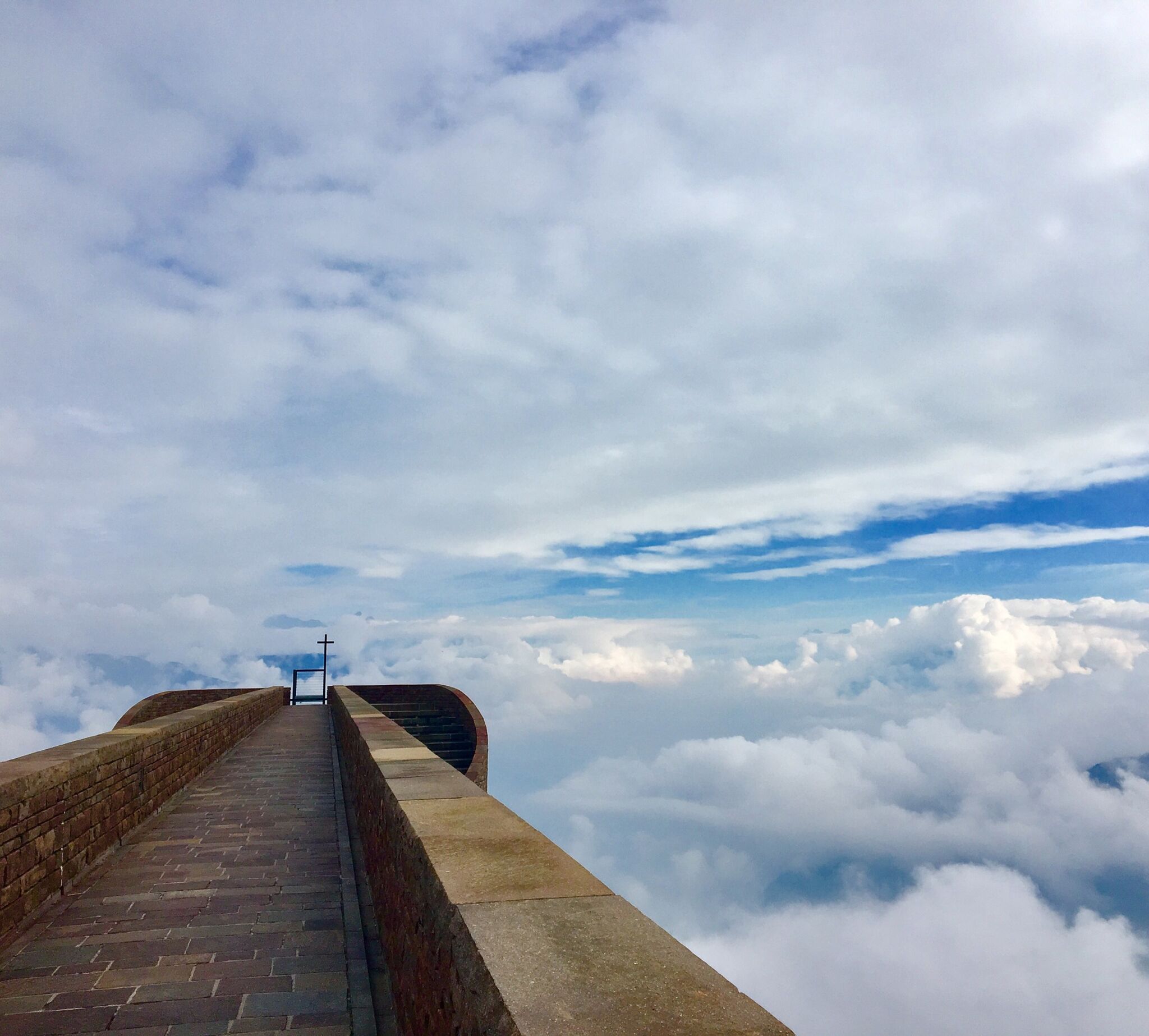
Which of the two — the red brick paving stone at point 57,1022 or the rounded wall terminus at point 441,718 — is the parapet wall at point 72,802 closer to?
the red brick paving stone at point 57,1022

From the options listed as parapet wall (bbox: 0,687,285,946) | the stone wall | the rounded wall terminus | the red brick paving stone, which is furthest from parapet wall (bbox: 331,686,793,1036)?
the stone wall

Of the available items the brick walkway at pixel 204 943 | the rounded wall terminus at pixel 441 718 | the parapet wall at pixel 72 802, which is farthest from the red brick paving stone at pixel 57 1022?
the rounded wall terminus at pixel 441 718

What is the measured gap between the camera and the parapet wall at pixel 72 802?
14.6ft

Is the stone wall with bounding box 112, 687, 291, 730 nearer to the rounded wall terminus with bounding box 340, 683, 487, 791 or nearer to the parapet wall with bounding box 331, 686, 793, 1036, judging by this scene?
the rounded wall terminus with bounding box 340, 683, 487, 791

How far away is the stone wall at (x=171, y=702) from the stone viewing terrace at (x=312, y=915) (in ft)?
54.1

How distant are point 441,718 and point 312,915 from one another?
60.2 feet

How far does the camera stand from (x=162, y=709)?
2352cm

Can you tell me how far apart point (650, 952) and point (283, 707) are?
87.6ft

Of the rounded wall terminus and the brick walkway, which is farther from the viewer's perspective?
the rounded wall terminus

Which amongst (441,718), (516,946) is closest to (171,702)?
(441,718)

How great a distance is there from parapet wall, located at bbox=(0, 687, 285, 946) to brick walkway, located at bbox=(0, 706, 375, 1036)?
21 centimetres

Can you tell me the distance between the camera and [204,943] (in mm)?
4340

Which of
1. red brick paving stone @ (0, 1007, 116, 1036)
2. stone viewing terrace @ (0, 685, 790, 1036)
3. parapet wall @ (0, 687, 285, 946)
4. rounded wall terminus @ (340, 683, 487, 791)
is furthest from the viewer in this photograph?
rounded wall terminus @ (340, 683, 487, 791)

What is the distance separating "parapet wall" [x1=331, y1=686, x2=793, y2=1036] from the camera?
→ 1.67m
